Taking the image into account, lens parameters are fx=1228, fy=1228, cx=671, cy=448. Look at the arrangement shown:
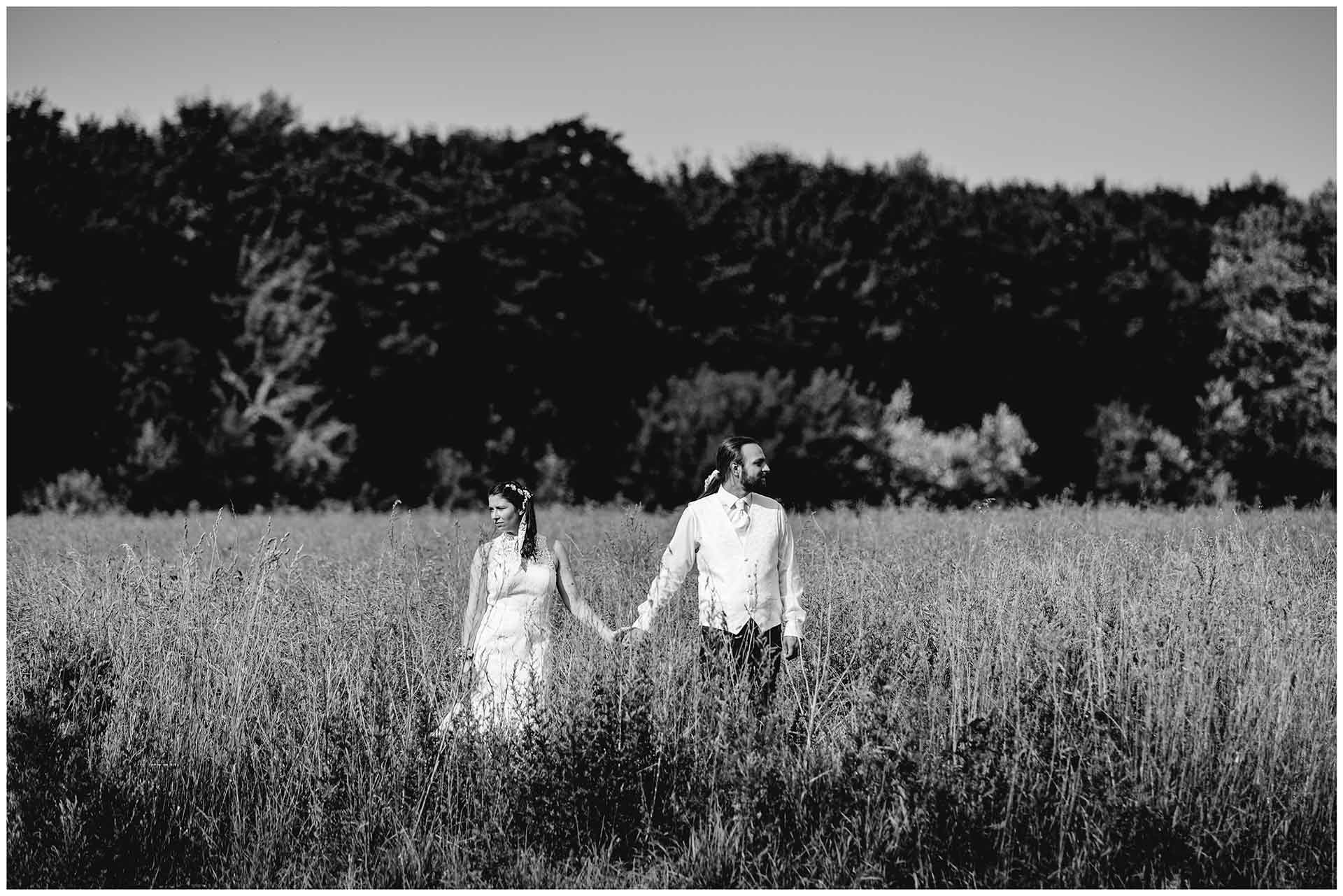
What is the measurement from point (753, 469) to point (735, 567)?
19.2 inches

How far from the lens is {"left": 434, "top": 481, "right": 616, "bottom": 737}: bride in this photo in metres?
6.18

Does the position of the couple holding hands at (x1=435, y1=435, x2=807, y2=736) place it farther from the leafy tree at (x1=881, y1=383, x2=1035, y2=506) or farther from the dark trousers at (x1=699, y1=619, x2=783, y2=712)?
the leafy tree at (x1=881, y1=383, x2=1035, y2=506)

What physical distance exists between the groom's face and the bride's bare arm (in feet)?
3.34

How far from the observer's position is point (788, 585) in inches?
240

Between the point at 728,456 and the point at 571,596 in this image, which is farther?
the point at 571,596

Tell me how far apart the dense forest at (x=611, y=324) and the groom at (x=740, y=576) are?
20303 millimetres

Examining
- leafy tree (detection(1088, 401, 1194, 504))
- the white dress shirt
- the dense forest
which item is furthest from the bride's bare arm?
leafy tree (detection(1088, 401, 1194, 504))

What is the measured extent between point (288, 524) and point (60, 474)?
12.3 metres

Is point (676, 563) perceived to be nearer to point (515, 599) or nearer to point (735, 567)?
point (735, 567)

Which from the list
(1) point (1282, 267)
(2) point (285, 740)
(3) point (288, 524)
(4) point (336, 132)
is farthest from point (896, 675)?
(1) point (1282, 267)

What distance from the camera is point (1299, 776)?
5.45m

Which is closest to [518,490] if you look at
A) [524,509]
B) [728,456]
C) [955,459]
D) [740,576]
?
[524,509]

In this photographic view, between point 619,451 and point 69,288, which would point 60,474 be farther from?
point 619,451

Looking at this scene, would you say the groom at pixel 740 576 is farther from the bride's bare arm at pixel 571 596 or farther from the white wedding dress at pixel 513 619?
the white wedding dress at pixel 513 619
